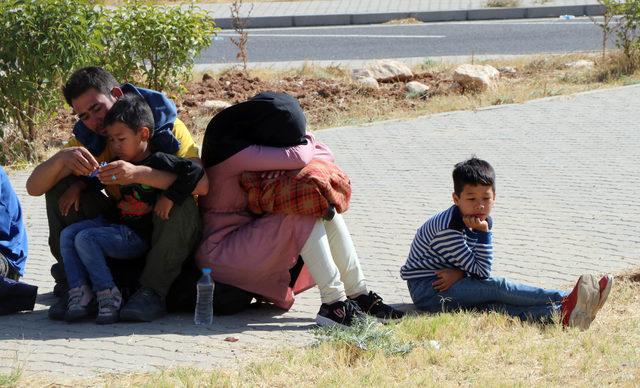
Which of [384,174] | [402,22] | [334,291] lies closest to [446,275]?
[334,291]

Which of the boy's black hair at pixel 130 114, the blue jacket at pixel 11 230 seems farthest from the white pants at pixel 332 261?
the blue jacket at pixel 11 230

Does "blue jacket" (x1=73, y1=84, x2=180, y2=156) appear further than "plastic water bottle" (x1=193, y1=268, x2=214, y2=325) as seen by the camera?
Yes

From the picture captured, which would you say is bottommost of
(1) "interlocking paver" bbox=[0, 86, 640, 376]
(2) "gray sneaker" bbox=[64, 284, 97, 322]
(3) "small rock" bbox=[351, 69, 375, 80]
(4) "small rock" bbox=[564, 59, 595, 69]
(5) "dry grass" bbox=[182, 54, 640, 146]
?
(1) "interlocking paver" bbox=[0, 86, 640, 376]

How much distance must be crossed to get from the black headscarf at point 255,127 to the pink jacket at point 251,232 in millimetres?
49

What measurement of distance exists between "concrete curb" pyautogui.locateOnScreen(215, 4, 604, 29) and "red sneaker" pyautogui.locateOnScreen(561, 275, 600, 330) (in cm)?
1534

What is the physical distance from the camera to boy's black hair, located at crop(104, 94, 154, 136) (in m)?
5.09

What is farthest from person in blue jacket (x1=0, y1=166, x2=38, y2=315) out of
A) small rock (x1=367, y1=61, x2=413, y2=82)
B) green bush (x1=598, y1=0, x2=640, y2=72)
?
green bush (x1=598, y1=0, x2=640, y2=72)

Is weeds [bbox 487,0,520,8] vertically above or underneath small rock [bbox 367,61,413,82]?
above

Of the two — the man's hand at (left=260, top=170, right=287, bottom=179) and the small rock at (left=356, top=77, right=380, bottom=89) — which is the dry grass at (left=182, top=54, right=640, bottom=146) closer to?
the small rock at (left=356, top=77, right=380, bottom=89)

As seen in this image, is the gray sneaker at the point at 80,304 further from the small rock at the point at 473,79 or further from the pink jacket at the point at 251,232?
the small rock at the point at 473,79

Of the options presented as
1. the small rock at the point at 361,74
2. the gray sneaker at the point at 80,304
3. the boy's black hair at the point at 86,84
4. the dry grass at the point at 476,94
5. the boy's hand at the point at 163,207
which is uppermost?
the boy's black hair at the point at 86,84

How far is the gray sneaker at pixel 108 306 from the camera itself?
518 centimetres

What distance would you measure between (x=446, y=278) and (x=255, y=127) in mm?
1210

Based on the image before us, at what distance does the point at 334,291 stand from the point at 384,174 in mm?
3710
